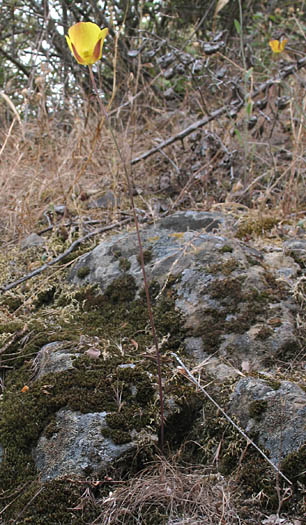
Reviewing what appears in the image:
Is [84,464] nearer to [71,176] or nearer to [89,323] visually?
[89,323]

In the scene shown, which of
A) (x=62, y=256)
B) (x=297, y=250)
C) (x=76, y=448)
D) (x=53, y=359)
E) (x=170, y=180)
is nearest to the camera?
(x=76, y=448)

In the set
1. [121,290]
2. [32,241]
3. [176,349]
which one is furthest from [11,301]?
[176,349]

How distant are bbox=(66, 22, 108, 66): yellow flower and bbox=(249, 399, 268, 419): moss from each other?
1.01 meters

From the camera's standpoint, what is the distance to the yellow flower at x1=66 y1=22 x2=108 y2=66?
119 cm

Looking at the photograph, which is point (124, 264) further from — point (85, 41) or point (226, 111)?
point (226, 111)

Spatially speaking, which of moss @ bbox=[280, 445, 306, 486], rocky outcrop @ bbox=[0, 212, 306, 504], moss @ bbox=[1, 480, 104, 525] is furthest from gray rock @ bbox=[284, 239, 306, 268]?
moss @ bbox=[1, 480, 104, 525]

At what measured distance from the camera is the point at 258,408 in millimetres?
1214

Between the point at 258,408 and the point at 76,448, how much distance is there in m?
0.48

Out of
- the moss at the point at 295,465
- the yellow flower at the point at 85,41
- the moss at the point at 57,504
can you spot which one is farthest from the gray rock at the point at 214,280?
the yellow flower at the point at 85,41

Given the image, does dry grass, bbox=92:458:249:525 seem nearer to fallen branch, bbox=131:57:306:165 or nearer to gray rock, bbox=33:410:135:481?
gray rock, bbox=33:410:135:481

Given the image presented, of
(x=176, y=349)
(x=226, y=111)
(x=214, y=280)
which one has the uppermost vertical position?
(x=226, y=111)

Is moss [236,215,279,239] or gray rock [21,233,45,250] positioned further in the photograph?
gray rock [21,233,45,250]

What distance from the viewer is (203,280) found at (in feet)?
5.78

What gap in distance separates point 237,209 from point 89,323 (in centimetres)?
130
